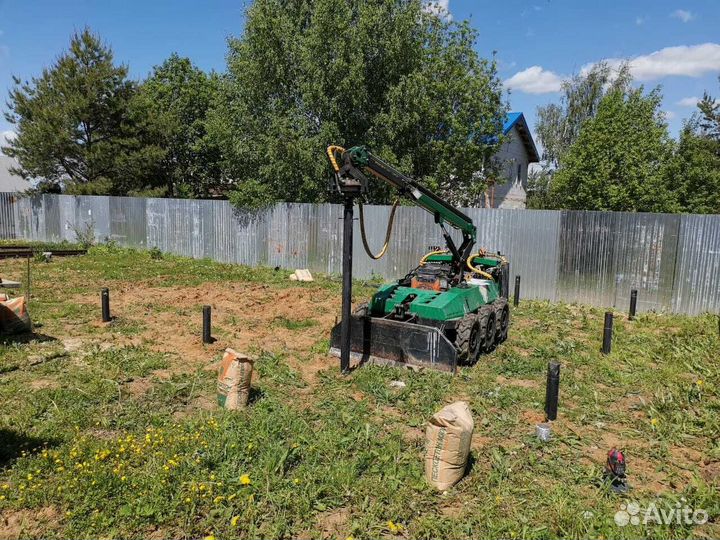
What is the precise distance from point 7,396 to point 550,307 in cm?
1141

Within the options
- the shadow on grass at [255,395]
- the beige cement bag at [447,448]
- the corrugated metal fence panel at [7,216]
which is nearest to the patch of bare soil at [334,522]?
the beige cement bag at [447,448]

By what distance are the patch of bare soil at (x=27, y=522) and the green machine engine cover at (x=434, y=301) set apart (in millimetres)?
5275

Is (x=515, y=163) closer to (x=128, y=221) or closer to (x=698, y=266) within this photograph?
(x=698, y=266)

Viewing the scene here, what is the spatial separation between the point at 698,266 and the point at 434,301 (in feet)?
26.2

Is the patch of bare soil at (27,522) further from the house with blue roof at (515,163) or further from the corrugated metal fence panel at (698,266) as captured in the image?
the house with blue roof at (515,163)

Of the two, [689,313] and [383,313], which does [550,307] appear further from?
[383,313]

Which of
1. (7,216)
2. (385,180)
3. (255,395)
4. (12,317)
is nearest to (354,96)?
(385,180)

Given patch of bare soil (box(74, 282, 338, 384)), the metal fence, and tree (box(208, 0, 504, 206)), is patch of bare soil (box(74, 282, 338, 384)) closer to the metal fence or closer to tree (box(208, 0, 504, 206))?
the metal fence

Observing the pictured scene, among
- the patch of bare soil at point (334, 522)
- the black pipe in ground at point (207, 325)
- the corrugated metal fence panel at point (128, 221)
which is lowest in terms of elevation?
the patch of bare soil at point (334, 522)

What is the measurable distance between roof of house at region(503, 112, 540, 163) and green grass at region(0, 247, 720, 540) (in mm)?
20565

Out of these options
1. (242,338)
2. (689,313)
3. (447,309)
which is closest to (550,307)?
(689,313)

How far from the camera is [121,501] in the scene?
4.23 meters

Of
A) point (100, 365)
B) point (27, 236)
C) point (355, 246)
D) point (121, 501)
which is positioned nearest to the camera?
point (121, 501)

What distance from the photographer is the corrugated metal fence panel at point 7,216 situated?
2562 cm
